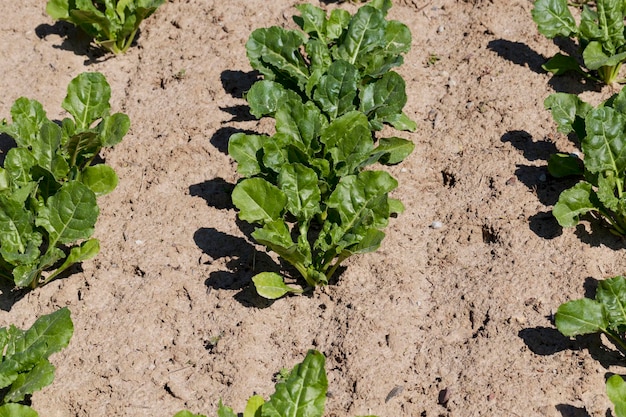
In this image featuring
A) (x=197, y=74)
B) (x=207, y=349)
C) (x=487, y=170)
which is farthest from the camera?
(x=197, y=74)

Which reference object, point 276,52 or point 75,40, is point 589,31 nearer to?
point 276,52

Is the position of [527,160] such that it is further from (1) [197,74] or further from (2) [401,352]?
(1) [197,74]

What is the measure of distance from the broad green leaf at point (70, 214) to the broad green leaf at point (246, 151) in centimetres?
85

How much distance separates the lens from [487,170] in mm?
5129

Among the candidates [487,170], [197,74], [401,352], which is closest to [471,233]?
[487,170]

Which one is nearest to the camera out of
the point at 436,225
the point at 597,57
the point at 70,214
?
the point at 70,214

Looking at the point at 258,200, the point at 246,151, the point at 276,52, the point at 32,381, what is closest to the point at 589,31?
the point at 276,52

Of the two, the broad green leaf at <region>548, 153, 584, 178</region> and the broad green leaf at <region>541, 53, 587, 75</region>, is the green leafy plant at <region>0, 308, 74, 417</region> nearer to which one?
the broad green leaf at <region>548, 153, 584, 178</region>

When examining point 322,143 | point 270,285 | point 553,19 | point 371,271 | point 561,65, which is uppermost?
point 553,19

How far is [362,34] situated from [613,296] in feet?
8.20

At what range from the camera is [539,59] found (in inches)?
231

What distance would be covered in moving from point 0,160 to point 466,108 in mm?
3130

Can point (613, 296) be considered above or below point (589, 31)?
below

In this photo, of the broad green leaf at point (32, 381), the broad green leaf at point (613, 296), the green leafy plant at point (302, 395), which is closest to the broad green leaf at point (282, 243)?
the green leafy plant at point (302, 395)
